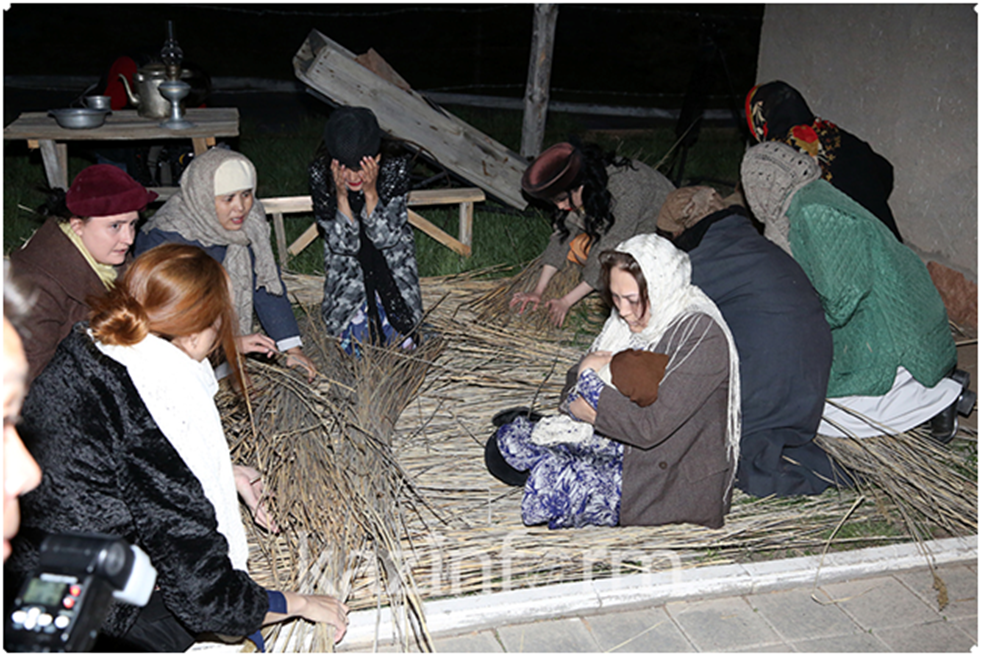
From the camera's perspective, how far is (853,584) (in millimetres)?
2555

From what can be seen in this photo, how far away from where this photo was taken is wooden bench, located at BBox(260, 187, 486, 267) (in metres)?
5.02

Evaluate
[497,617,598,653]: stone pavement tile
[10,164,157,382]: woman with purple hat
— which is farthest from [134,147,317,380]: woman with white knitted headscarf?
[497,617,598,653]: stone pavement tile

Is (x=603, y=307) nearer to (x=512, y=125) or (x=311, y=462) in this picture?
(x=311, y=462)

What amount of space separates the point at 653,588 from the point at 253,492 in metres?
1.24

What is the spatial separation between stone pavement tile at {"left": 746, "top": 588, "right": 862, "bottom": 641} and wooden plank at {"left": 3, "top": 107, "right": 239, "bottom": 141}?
3896mm

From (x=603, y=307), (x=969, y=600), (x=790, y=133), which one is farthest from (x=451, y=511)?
(x=790, y=133)

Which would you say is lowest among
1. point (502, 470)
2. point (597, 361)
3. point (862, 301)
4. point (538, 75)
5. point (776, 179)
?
point (502, 470)

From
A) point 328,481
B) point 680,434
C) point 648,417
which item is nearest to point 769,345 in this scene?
point 680,434

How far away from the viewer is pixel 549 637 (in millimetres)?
2311

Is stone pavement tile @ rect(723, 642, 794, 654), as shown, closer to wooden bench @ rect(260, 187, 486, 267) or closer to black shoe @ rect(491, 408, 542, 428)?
black shoe @ rect(491, 408, 542, 428)

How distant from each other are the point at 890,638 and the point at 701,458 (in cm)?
73

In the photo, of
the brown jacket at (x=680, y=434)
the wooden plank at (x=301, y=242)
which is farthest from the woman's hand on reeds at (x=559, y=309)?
the wooden plank at (x=301, y=242)

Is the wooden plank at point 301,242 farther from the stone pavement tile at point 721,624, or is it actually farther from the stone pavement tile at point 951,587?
the stone pavement tile at point 951,587

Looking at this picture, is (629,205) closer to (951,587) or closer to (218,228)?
(218,228)
